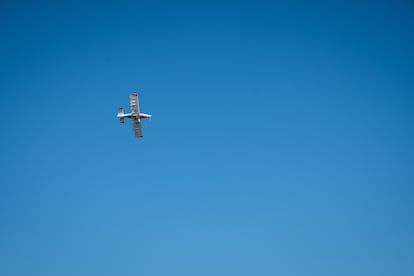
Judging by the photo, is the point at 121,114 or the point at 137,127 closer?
the point at 137,127

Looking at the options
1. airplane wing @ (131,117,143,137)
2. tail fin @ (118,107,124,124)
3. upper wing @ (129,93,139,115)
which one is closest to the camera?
upper wing @ (129,93,139,115)

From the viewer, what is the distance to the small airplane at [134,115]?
80562mm

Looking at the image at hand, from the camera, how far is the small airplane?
264 feet

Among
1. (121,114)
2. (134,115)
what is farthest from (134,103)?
(121,114)

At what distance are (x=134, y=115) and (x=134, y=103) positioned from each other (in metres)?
2.19

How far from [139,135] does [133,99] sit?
6.29m

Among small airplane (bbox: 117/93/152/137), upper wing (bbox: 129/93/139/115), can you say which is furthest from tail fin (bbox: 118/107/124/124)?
upper wing (bbox: 129/93/139/115)

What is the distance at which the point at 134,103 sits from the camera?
80938 mm

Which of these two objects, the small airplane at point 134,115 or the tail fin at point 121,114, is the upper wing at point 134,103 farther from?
the tail fin at point 121,114

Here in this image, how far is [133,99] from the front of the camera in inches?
3162

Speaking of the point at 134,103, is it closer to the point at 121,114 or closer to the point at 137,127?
the point at 121,114

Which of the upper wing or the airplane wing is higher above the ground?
the upper wing

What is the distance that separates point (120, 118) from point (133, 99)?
16.1 feet

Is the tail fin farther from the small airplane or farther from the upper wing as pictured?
the upper wing
